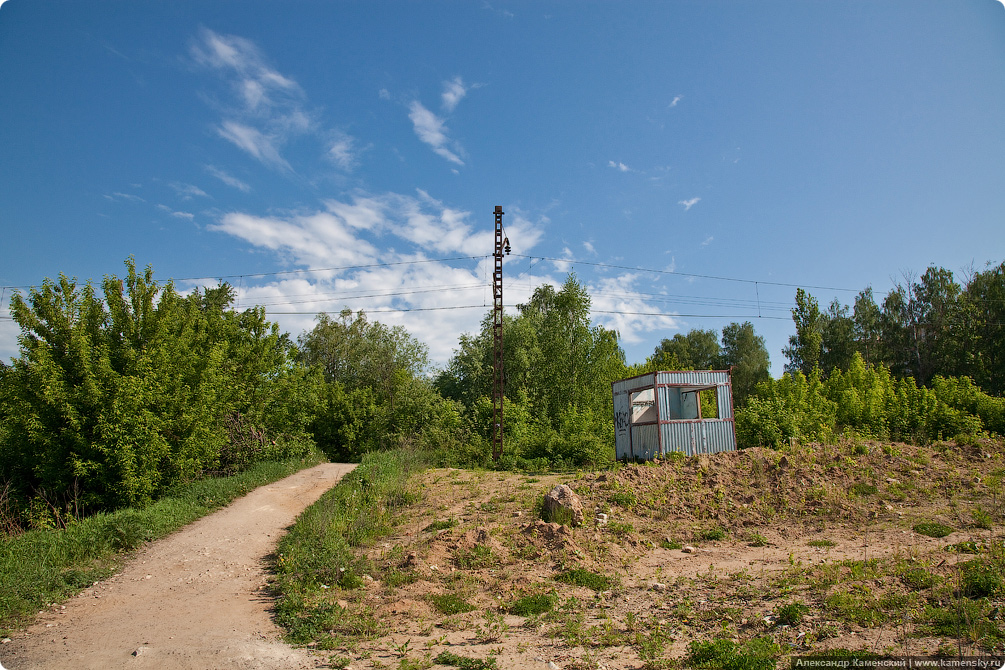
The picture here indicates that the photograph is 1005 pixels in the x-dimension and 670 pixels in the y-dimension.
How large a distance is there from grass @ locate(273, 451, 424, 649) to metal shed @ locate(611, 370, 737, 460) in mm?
7694

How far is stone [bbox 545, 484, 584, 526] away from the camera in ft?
36.6

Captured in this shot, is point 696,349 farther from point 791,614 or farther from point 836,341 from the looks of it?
point 791,614

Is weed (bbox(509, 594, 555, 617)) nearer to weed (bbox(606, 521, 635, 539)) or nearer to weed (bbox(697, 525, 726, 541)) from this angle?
weed (bbox(606, 521, 635, 539))

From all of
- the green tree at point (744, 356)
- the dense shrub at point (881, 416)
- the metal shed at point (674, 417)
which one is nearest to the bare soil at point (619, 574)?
the dense shrub at point (881, 416)

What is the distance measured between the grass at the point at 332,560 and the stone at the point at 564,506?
12.0 feet

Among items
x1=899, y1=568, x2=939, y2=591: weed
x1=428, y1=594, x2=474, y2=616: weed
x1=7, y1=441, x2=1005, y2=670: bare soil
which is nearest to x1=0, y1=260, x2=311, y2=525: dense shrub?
x1=7, y1=441, x2=1005, y2=670: bare soil

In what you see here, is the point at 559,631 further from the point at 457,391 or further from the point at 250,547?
the point at 457,391

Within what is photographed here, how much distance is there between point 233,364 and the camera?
23328mm

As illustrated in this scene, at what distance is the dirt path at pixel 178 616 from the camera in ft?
20.4

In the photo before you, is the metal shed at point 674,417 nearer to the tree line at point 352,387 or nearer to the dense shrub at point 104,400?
the tree line at point 352,387

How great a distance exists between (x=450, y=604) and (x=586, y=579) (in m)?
2.26

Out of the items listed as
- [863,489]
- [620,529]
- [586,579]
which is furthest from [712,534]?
[863,489]

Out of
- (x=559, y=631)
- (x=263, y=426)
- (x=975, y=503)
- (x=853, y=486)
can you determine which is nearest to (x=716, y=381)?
(x=853, y=486)

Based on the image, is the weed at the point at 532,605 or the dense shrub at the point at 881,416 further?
the dense shrub at the point at 881,416
